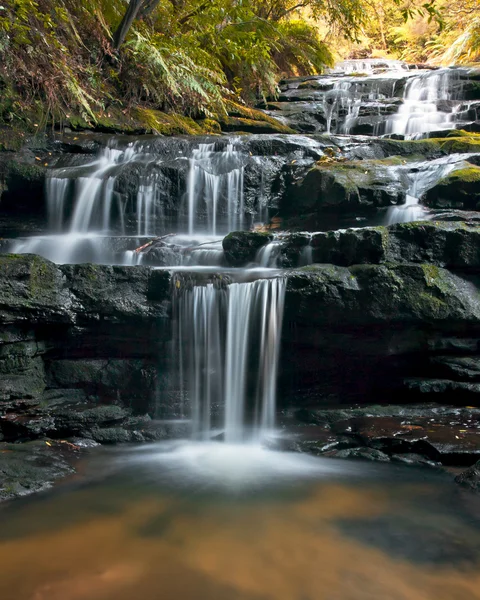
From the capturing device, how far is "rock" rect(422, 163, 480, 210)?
7906 mm

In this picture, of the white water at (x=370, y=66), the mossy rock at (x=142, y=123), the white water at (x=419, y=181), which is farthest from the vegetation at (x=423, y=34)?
the white water at (x=419, y=181)

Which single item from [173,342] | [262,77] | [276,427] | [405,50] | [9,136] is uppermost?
[405,50]

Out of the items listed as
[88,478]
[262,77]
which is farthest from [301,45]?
[88,478]

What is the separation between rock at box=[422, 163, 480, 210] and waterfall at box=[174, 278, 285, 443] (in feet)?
12.3

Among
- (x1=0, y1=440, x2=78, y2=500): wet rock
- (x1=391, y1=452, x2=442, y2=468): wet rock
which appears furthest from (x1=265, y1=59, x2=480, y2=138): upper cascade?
(x1=0, y1=440, x2=78, y2=500): wet rock

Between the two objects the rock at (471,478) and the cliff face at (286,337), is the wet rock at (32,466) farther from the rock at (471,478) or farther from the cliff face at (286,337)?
the rock at (471,478)

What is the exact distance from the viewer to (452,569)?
3258 millimetres

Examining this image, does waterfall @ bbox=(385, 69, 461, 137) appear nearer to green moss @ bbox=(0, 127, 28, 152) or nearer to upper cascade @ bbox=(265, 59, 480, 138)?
upper cascade @ bbox=(265, 59, 480, 138)

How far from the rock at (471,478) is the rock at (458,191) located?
4.73 meters

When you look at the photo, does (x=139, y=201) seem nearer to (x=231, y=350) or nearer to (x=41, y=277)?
(x=41, y=277)

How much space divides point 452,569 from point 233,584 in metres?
1.43

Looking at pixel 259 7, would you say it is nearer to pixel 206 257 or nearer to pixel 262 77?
pixel 262 77

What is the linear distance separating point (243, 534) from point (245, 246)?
14.5ft

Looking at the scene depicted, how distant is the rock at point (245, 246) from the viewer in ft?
24.0
